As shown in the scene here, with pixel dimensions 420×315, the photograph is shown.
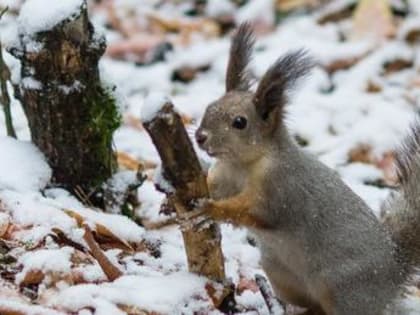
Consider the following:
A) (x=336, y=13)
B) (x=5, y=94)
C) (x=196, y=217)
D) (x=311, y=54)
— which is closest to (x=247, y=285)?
(x=196, y=217)

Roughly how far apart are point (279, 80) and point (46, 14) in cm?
68

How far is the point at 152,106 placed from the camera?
2520mm

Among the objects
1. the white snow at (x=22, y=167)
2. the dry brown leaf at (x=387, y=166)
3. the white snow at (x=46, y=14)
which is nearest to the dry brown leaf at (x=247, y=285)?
the white snow at (x=22, y=167)

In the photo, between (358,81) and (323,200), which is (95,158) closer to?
(323,200)

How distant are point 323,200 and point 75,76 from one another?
775mm

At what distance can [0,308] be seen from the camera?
2.52 meters

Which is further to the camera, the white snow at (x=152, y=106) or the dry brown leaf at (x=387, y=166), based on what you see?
the dry brown leaf at (x=387, y=166)

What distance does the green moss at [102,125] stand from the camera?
313cm

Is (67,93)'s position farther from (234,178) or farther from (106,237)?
(234,178)

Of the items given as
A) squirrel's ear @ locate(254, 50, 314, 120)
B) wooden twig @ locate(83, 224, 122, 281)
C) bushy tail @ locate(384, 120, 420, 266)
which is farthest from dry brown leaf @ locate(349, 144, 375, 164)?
wooden twig @ locate(83, 224, 122, 281)

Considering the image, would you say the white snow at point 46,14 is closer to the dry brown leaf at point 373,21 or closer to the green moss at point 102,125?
the green moss at point 102,125

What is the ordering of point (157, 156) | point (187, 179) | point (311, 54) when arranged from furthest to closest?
point (311, 54) → point (157, 156) → point (187, 179)

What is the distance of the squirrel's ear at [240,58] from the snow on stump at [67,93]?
0.41 metres

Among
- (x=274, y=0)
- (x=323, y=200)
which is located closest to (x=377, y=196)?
(x=323, y=200)
